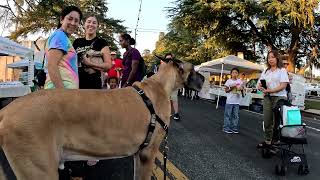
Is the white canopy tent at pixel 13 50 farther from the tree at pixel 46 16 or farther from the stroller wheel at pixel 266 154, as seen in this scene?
the stroller wheel at pixel 266 154

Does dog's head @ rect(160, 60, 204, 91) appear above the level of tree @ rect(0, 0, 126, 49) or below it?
below

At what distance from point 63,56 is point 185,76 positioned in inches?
50.5

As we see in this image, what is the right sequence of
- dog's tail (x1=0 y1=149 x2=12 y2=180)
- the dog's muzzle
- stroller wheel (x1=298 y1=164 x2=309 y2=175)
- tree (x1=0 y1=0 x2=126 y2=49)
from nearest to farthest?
dog's tail (x1=0 y1=149 x2=12 y2=180)
the dog's muzzle
stroller wheel (x1=298 y1=164 x2=309 y2=175)
tree (x1=0 y1=0 x2=126 y2=49)

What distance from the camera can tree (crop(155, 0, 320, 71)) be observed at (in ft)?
92.9

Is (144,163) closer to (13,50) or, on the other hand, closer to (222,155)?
(222,155)

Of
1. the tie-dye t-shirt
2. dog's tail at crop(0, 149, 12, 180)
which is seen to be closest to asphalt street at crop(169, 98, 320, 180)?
the tie-dye t-shirt

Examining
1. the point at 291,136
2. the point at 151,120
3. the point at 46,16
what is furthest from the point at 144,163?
the point at 46,16

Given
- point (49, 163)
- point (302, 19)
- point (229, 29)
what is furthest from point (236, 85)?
point (229, 29)

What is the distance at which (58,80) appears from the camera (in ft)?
13.4

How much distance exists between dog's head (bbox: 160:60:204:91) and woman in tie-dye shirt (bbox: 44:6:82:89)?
1004mm

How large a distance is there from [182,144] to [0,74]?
4241 cm

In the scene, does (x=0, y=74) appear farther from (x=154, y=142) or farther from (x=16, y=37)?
(x=154, y=142)

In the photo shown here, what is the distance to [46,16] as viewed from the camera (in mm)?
35750

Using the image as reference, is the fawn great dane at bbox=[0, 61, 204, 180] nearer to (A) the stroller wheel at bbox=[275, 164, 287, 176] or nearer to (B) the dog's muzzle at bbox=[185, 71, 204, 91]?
(B) the dog's muzzle at bbox=[185, 71, 204, 91]
